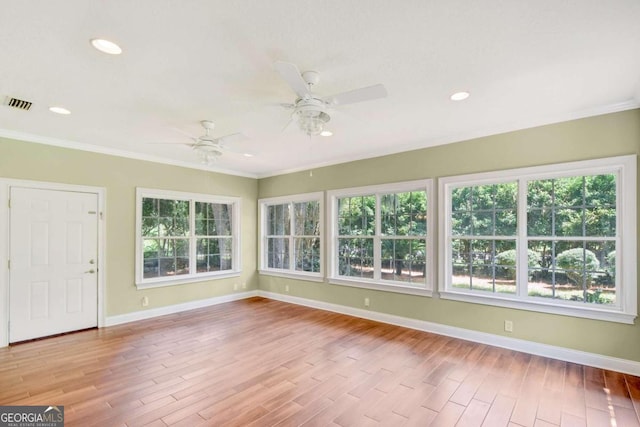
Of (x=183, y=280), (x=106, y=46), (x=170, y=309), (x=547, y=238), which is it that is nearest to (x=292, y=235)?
(x=183, y=280)

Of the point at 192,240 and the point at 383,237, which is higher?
the point at 383,237

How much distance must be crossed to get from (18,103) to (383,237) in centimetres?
469

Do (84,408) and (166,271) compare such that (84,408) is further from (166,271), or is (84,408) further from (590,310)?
(590,310)

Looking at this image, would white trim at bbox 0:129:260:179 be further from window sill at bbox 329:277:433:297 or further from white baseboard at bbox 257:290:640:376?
white baseboard at bbox 257:290:640:376

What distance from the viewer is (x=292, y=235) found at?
6.28 metres

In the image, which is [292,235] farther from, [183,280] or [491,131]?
[491,131]

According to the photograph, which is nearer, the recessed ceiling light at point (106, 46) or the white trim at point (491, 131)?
the recessed ceiling light at point (106, 46)

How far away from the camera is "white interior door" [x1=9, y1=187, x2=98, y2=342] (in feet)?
13.0

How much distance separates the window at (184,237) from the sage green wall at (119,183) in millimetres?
132

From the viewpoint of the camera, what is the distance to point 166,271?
541 centimetres

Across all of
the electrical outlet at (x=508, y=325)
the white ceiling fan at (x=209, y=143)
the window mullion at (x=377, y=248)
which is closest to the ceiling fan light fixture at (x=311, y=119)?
the white ceiling fan at (x=209, y=143)

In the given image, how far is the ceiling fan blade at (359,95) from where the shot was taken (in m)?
2.24

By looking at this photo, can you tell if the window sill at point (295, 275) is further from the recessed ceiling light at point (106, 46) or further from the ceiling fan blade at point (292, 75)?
the recessed ceiling light at point (106, 46)

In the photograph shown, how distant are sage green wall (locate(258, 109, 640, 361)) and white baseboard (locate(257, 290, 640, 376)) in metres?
0.05
